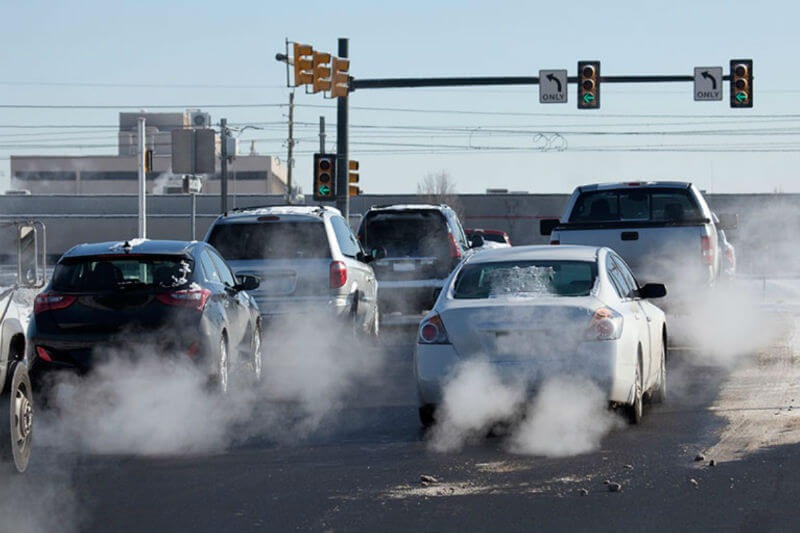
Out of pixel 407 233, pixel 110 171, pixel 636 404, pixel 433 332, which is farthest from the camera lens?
pixel 110 171

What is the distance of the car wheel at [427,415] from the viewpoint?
1127 centimetres

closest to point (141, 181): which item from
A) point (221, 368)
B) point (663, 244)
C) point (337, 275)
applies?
point (337, 275)

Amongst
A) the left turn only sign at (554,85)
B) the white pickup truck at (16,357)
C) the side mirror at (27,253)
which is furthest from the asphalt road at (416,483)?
the left turn only sign at (554,85)

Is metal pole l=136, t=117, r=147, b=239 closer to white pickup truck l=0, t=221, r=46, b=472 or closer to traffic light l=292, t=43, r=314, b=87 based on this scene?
traffic light l=292, t=43, r=314, b=87

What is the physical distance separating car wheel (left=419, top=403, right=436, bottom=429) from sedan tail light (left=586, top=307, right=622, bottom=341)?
4.50 ft

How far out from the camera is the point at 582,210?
19953 millimetres

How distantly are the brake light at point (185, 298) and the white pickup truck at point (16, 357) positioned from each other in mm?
2685

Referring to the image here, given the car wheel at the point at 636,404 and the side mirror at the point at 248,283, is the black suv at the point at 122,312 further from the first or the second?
the car wheel at the point at 636,404

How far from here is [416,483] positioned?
9148mm

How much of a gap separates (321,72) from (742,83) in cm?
985

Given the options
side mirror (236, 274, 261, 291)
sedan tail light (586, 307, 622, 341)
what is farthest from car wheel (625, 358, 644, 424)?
side mirror (236, 274, 261, 291)

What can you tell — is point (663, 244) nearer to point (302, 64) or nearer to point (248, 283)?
point (248, 283)

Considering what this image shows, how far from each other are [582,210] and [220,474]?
36.8 ft

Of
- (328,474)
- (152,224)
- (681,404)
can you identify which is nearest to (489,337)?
(328,474)
